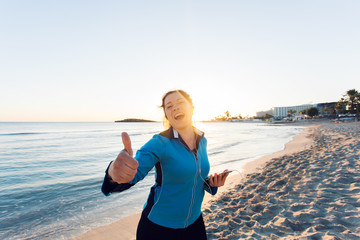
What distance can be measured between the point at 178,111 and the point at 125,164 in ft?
2.97

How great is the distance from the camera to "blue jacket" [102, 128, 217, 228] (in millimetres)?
1716

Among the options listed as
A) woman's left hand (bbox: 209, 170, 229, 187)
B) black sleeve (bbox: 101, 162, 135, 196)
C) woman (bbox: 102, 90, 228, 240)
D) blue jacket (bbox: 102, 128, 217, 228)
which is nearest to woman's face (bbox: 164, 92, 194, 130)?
woman (bbox: 102, 90, 228, 240)

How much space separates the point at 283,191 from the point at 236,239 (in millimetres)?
2699

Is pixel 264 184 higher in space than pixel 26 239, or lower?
higher

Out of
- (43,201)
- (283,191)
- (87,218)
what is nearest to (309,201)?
(283,191)

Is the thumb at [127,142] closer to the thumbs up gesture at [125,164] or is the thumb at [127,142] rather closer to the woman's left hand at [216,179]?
the thumbs up gesture at [125,164]

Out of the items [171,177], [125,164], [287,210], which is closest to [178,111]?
[171,177]

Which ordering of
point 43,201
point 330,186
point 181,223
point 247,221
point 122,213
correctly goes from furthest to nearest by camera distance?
point 43,201, point 122,213, point 330,186, point 247,221, point 181,223

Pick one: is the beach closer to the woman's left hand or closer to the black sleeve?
the woman's left hand

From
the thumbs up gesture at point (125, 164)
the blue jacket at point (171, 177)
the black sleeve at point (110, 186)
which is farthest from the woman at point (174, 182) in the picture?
the thumbs up gesture at point (125, 164)

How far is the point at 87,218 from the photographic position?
558 centimetres

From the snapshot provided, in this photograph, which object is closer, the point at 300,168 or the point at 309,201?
the point at 309,201

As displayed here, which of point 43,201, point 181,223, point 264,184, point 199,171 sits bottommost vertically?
point 43,201

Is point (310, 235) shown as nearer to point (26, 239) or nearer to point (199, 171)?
point (199, 171)
